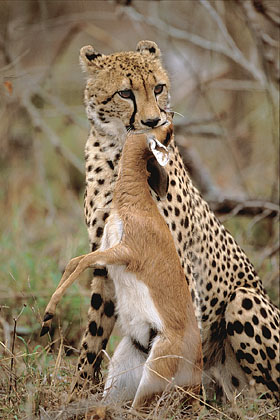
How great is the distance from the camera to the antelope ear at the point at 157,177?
3.31m

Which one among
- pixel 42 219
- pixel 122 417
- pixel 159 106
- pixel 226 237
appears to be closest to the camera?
pixel 122 417

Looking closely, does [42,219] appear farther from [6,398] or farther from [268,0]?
[6,398]

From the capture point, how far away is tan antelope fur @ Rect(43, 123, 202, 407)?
303 cm

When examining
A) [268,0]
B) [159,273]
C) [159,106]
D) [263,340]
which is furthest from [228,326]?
[268,0]

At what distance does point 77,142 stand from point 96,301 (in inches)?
196

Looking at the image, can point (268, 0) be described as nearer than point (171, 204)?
No

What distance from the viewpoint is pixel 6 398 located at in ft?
10.2

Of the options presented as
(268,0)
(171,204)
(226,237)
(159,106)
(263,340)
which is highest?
(268,0)

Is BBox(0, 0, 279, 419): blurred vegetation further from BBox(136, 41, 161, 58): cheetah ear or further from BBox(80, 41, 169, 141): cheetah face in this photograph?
BBox(80, 41, 169, 141): cheetah face

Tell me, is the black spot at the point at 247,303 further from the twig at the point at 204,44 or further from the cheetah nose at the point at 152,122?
the twig at the point at 204,44

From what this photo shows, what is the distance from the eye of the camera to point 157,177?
131 inches

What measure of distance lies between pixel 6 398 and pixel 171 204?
1.33 m

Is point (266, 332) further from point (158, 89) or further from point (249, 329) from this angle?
point (158, 89)

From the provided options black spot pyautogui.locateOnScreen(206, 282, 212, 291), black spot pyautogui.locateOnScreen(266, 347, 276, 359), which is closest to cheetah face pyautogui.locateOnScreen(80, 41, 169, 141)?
black spot pyautogui.locateOnScreen(206, 282, 212, 291)
